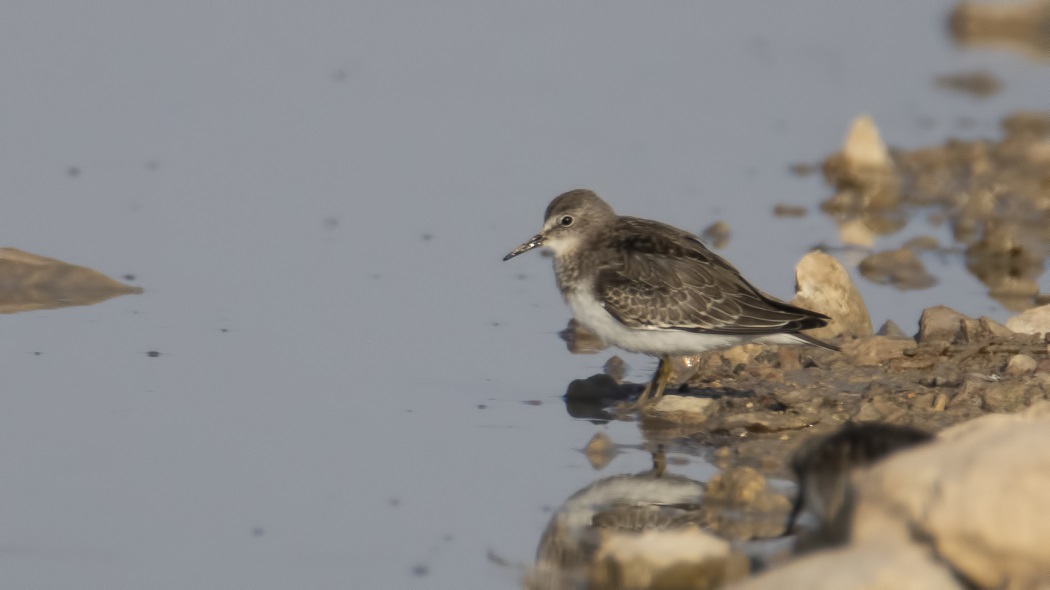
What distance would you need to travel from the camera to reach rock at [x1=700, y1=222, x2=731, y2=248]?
1480 cm

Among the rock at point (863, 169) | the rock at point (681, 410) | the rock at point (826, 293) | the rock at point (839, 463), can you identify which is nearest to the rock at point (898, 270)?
the rock at point (826, 293)

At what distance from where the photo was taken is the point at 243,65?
19266mm

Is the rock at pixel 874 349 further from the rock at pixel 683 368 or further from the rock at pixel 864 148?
the rock at pixel 864 148

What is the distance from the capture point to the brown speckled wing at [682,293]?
416 inches

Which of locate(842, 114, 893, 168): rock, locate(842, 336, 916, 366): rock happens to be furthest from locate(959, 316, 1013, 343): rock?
locate(842, 114, 893, 168): rock

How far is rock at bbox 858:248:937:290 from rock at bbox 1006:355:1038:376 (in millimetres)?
3056

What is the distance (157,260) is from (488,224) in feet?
9.77

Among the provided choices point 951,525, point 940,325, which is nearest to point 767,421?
point 940,325

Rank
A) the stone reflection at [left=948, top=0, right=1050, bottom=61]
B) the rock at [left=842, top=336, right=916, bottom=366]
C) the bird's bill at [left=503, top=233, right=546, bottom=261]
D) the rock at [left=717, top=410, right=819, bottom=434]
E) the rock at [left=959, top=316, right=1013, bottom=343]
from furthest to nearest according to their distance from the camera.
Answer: the stone reflection at [left=948, top=0, right=1050, bottom=61] < the bird's bill at [left=503, top=233, right=546, bottom=261] < the rock at [left=959, top=316, right=1013, bottom=343] < the rock at [left=842, top=336, right=916, bottom=366] < the rock at [left=717, top=410, right=819, bottom=434]

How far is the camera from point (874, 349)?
11320mm

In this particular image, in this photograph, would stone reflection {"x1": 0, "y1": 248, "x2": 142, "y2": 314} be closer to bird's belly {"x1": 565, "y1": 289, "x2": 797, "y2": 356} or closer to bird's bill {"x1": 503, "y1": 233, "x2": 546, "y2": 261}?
bird's bill {"x1": 503, "y1": 233, "x2": 546, "y2": 261}

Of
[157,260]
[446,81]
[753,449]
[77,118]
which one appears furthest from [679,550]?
[446,81]

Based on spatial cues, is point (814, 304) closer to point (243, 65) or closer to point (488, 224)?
point (488, 224)

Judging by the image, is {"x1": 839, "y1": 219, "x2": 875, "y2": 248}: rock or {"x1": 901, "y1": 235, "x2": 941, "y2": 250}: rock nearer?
{"x1": 901, "y1": 235, "x2": 941, "y2": 250}: rock
